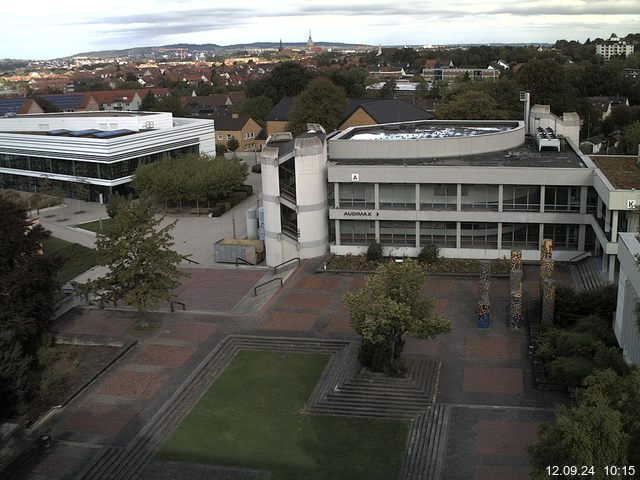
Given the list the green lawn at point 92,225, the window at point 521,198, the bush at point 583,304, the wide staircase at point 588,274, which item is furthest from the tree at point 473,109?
the bush at point 583,304

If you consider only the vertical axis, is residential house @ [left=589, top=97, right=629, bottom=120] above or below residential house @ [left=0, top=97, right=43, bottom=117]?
below

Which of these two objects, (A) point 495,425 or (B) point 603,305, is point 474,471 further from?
(B) point 603,305

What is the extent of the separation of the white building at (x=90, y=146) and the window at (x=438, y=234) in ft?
104

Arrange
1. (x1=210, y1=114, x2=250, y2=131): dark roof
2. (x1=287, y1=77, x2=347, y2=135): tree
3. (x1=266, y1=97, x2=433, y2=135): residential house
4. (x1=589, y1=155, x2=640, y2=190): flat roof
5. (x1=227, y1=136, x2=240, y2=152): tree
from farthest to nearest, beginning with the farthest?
(x1=210, y1=114, x2=250, y2=131): dark roof
(x1=227, y1=136, x2=240, y2=152): tree
(x1=266, y1=97, x2=433, y2=135): residential house
(x1=287, y1=77, x2=347, y2=135): tree
(x1=589, y1=155, x2=640, y2=190): flat roof

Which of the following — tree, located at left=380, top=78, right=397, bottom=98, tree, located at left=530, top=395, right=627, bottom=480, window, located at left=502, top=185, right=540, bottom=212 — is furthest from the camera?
tree, located at left=380, top=78, right=397, bottom=98

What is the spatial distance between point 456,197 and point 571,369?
1673 cm

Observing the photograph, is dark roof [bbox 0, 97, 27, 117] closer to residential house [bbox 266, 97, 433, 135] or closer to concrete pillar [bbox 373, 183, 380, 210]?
residential house [bbox 266, 97, 433, 135]

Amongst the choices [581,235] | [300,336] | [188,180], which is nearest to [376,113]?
[188,180]

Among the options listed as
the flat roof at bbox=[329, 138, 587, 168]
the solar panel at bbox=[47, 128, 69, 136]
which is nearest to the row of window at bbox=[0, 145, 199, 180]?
the solar panel at bbox=[47, 128, 69, 136]

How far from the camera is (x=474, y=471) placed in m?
19.7

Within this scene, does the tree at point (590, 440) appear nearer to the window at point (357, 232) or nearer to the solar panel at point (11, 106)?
the window at point (357, 232)

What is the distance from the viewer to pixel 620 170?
3666cm

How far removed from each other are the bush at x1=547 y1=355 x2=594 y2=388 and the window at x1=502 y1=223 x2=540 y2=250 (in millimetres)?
15141

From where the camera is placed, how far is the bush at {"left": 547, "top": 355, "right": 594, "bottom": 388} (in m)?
22.3
